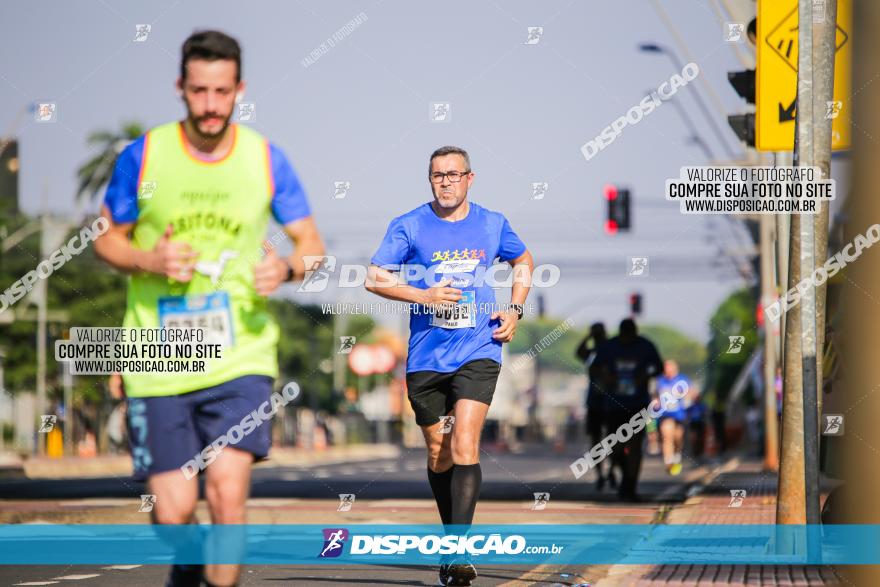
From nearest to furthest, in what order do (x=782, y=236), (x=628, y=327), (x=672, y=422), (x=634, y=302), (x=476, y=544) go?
(x=476, y=544)
(x=782, y=236)
(x=628, y=327)
(x=672, y=422)
(x=634, y=302)

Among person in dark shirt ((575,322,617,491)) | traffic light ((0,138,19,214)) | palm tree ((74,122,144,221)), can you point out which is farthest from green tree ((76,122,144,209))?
person in dark shirt ((575,322,617,491))

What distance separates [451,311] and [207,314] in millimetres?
2719

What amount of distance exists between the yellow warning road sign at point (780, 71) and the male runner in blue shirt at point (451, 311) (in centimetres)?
237

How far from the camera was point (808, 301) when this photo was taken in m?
8.49

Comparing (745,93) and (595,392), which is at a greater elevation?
(745,93)

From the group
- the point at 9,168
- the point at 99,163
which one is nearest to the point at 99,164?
the point at 99,163

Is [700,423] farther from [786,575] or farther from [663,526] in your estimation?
[786,575]

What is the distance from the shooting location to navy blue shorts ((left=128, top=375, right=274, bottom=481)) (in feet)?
16.9

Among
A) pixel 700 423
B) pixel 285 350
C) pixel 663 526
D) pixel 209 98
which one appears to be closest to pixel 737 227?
pixel 700 423

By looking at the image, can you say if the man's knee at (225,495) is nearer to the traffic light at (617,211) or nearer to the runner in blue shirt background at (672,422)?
the runner in blue shirt background at (672,422)

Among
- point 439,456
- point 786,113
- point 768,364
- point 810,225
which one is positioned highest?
point 786,113

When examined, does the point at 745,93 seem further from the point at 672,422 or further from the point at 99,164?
the point at 99,164

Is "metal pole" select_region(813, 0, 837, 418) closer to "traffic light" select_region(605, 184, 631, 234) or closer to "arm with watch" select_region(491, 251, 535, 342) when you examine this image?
"arm with watch" select_region(491, 251, 535, 342)

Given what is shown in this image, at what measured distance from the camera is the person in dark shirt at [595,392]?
1619cm
